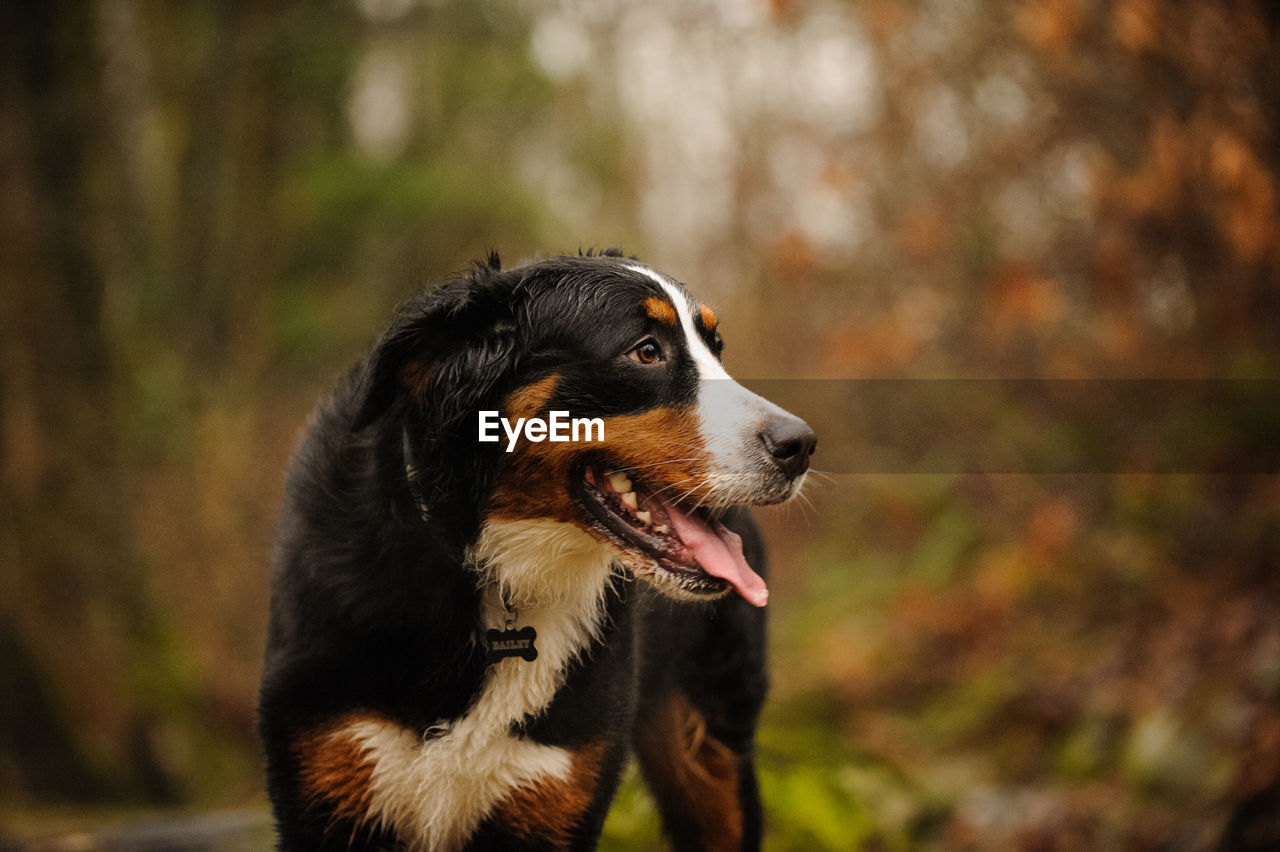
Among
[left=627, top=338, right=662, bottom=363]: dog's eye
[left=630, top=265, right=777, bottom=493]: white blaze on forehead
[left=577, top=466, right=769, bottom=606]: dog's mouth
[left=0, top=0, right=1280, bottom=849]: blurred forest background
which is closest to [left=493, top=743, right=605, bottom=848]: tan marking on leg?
[left=577, top=466, right=769, bottom=606]: dog's mouth

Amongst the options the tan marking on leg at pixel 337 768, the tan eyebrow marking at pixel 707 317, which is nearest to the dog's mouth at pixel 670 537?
the tan eyebrow marking at pixel 707 317

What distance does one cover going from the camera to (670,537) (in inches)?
116

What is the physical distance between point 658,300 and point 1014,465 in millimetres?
6825

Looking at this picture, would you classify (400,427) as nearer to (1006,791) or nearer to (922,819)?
(922,819)

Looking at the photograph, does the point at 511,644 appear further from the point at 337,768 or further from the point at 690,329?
the point at 690,329

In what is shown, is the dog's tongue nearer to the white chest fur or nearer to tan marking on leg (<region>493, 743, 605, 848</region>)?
the white chest fur

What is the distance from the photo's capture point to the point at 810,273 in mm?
9844

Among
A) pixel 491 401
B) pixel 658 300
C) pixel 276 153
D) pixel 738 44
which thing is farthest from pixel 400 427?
pixel 276 153

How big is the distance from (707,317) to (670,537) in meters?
0.71

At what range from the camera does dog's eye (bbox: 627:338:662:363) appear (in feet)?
10.1

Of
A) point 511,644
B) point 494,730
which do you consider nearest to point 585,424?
point 511,644

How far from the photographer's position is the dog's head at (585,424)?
2.91 meters

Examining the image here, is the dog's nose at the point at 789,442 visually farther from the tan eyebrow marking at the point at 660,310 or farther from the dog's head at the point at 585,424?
the tan eyebrow marking at the point at 660,310

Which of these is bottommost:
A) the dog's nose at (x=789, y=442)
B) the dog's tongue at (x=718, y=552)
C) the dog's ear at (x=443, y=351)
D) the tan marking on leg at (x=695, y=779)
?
the tan marking on leg at (x=695, y=779)
